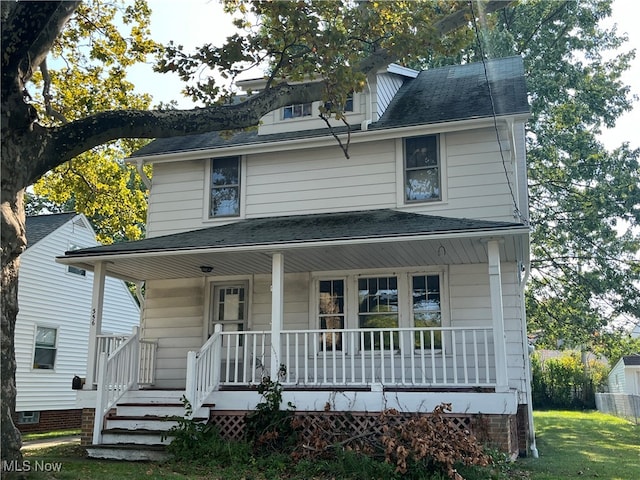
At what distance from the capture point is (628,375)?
3106 cm

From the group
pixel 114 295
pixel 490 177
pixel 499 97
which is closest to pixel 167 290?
pixel 490 177

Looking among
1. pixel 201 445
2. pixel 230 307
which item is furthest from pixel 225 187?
pixel 201 445

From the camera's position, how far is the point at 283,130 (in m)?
13.4

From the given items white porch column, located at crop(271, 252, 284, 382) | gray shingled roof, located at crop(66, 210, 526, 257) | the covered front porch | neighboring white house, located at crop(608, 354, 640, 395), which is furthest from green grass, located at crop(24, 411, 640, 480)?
neighboring white house, located at crop(608, 354, 640, 395)

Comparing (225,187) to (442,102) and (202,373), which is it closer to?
(202,373)

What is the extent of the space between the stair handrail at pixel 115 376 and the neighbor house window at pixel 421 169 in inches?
232

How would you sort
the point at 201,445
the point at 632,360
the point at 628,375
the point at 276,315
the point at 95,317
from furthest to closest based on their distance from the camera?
the point at 628,375
the point at 632,360
the point at 95,317
the point at 276,315
the point at 201,445

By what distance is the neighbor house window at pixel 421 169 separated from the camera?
1186 centimetres

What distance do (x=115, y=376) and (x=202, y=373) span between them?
174 cm

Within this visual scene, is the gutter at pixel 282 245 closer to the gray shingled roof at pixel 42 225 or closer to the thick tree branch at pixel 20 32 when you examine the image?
the thick tree branch at pixel 20 32

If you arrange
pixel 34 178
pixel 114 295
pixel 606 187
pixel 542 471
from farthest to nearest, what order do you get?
pixel 114 295 → pixel 606 187 → pixel 542 471 → pixel 34 178

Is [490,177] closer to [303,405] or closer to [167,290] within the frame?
[303,405]

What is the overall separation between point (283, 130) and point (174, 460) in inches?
291

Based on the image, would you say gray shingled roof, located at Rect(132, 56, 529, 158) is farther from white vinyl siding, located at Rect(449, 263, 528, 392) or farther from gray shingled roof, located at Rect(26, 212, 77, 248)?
gray shingled roof, located at Rect(26, 212, 77, 248)
